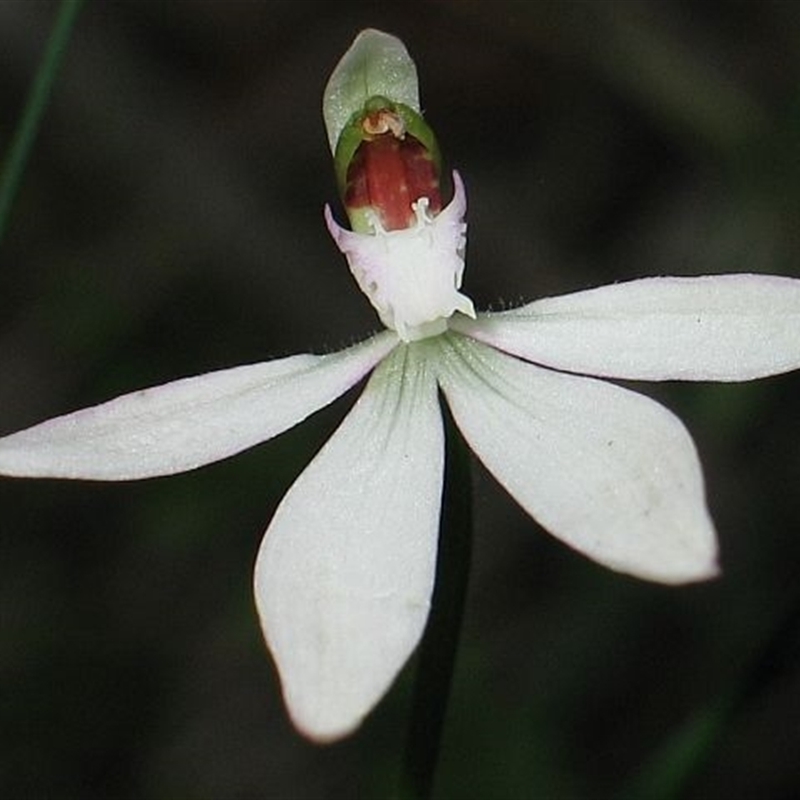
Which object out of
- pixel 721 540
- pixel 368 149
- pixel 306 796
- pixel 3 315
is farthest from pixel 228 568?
pixel 368 149

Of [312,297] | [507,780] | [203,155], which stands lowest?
[507,780]

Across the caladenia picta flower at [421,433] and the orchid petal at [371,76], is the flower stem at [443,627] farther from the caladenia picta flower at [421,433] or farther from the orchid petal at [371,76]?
the orchid petal at [371,76]

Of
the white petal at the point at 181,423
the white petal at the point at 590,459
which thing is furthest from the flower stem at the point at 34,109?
the white petal at the point at 590,459

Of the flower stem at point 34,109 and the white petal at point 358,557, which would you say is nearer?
the white petal at point 358,557

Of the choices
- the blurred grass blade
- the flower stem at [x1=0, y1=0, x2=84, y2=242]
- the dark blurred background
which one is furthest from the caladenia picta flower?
the dark blurred background

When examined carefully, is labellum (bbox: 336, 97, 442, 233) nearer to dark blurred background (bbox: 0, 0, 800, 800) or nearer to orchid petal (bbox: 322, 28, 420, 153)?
orchid petal (bbox: 322, 28, 420, 153)

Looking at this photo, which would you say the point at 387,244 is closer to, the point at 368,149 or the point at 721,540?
the point at 368,149

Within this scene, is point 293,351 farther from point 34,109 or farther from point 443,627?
point 443,627
